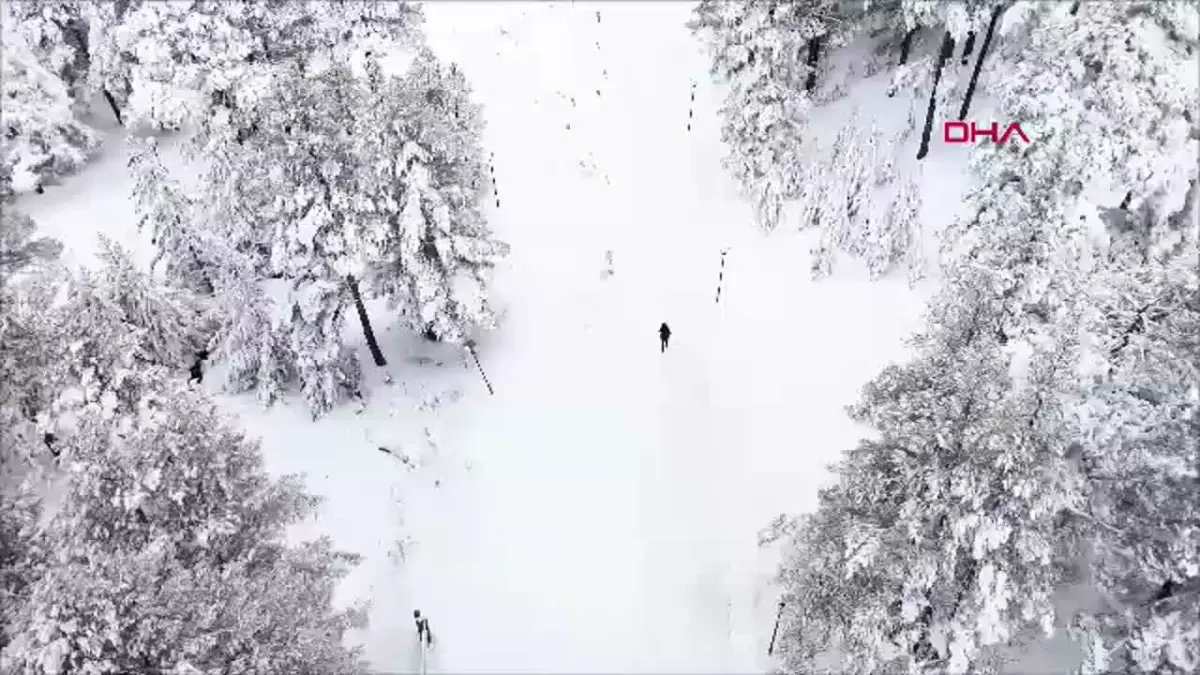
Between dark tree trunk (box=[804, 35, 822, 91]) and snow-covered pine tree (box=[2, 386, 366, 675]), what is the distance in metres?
22.7

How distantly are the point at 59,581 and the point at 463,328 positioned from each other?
1453 centimetres

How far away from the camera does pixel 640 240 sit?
31.2m

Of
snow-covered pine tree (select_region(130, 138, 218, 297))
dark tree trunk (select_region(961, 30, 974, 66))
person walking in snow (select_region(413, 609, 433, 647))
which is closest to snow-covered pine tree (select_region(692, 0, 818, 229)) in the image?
dark tree trunk (select_region(961, 30, 974, 66))

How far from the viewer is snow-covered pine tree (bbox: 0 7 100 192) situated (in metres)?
25.4

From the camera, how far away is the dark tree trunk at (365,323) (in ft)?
80.0

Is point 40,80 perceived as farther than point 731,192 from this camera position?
No

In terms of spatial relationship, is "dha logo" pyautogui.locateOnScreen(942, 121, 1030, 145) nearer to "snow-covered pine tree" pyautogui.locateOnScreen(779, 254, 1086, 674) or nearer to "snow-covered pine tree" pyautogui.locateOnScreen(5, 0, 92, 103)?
"snow-covered pine tree" pyautogui.locateOnScreen(779, 254, 1086, 674)

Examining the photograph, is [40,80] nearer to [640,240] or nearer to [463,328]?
[463,328]

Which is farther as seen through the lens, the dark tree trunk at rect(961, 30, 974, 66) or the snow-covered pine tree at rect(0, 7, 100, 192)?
the dark tree trunk at rect(961, 30, 974, 66)

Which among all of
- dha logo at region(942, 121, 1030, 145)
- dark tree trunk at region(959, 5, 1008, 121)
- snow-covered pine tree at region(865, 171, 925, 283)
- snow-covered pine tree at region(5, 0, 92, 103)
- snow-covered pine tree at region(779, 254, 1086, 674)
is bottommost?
snow-covered pine tree at region(779, 254, 1086, 674)

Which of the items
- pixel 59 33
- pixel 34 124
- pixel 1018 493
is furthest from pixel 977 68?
pixel 59 33

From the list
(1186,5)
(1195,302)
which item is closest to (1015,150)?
(1186,5)

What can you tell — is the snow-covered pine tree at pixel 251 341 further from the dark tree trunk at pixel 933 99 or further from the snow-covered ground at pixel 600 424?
the dark tree trunk at pixel 933 99

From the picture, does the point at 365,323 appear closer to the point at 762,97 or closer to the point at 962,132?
the point at 762,97
